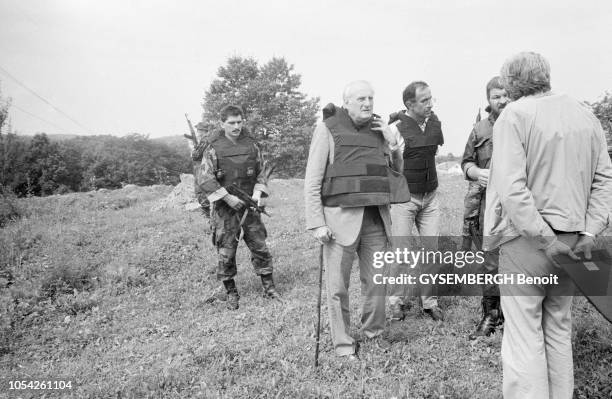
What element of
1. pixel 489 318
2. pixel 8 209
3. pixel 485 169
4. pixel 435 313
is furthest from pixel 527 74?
pixel 8 209

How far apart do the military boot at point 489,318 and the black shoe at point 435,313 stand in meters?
0.46

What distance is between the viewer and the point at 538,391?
2.64 meters

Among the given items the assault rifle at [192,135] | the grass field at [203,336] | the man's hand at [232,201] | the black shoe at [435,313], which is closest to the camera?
the grass field at [203,336]

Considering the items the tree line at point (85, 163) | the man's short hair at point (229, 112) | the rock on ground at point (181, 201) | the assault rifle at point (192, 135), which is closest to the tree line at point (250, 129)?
the tree line at point (85, 163)

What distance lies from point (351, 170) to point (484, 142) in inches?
60.6

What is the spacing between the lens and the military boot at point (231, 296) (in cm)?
580

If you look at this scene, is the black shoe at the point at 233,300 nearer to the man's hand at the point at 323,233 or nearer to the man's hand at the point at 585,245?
the man's hand at the point at 323,233

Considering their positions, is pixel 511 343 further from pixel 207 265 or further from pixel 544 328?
pixel 207 265

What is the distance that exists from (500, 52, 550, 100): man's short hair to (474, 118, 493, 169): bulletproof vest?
1700 millimetres

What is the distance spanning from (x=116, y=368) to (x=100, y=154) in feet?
128

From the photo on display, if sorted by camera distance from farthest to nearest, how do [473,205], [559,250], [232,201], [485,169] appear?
[232,201]
[473,205]
[485,169]
[559,250]

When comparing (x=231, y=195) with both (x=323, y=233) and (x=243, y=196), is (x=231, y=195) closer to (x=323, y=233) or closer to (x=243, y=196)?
(x=243, y=196)

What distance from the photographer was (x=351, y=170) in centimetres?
398

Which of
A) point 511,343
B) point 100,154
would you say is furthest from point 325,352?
point 100,154
